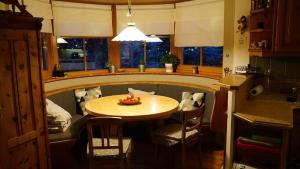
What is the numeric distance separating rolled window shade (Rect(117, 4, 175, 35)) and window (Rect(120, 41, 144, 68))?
1.22ft

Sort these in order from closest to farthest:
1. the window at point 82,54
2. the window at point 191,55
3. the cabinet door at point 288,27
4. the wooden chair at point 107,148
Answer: the wooden chair at point 107,148 → the cabinet door at point 288,27 → the window at point 82,54 → the window at point 191,55

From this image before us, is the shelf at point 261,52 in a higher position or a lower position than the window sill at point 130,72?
higher

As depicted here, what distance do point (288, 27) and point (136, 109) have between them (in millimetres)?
1906

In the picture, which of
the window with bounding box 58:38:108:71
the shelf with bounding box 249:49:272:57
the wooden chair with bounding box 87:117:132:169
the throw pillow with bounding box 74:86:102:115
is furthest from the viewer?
the window with bounding box 58:38:108:71

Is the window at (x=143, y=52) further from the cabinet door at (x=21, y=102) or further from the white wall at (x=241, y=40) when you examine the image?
the cabinet door at (x=21, y=102)

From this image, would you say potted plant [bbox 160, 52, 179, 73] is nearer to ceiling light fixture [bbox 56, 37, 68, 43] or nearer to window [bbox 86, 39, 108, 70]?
window [bbox 86, 39, 108, 70]

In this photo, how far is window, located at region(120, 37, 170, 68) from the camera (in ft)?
15.9

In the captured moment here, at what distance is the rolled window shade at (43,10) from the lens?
3.51 metres

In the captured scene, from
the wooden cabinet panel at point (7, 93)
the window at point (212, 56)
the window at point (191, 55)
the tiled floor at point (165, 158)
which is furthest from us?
the window at point (191, 55)

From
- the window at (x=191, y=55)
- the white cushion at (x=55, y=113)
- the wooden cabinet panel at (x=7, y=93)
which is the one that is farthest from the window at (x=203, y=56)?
the wooden cabinet panel at (x=7, y=93)

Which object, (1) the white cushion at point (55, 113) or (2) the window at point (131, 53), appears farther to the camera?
(2) the window at point (131, 53)

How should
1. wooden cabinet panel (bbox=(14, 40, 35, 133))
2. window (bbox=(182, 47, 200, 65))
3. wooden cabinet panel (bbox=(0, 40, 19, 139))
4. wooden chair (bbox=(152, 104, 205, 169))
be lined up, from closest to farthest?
wooden cabinet panel (bbox=(0, 40, 19, 139)) < wooden cabinet panel (bbox=(14, 40, 35, 133)) < wooden chair (bbox=(152, 104, 205, 169)) < window (bbox=(182, 47, 200, 65))

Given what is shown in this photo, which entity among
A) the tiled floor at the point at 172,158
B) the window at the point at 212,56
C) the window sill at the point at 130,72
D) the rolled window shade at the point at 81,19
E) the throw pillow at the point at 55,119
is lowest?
the tiled floor at the point at 172,158

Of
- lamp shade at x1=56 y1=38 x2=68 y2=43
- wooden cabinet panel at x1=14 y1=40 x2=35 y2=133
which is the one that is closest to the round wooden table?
wooden cabinet panel at x1=14 y1=40 x2=35 y2=133
